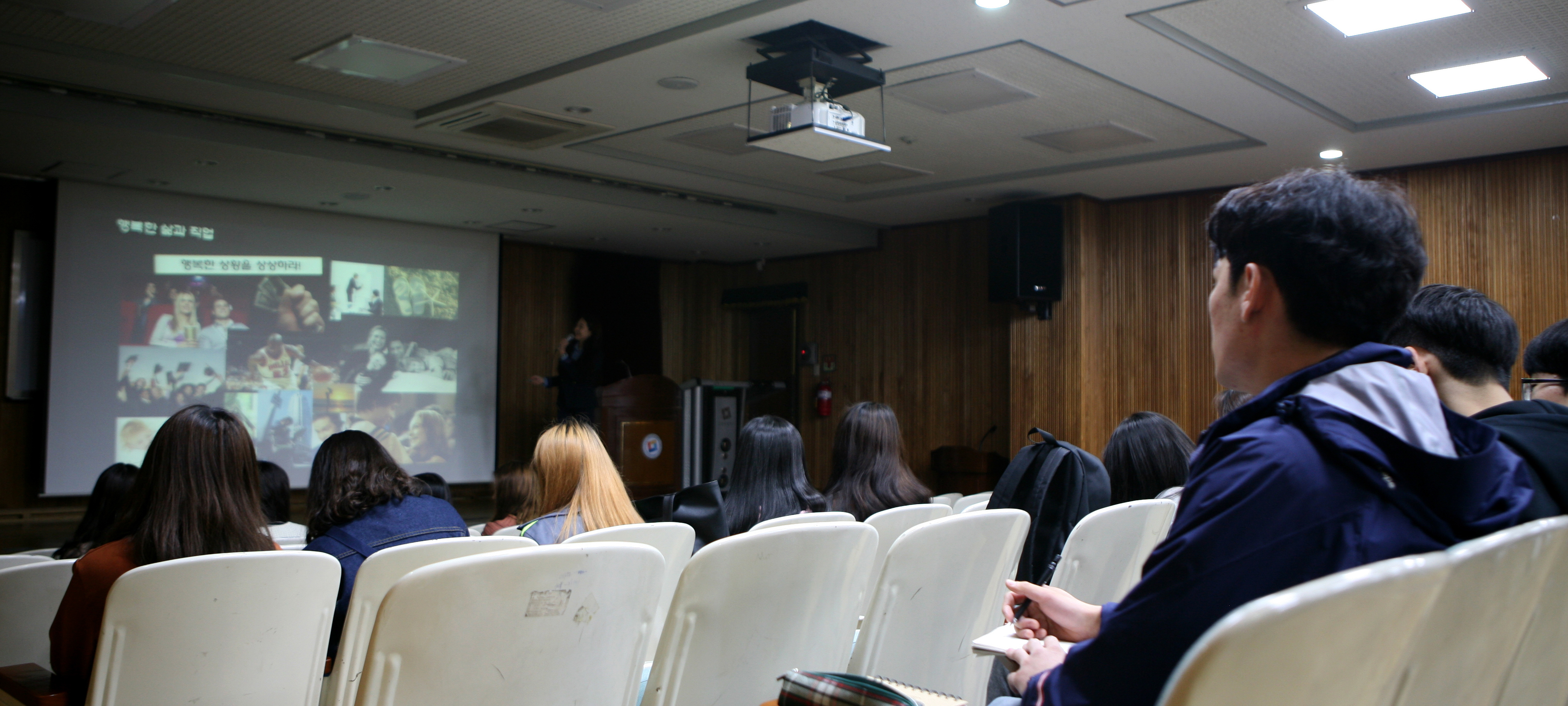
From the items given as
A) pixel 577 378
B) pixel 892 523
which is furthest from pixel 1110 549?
pixel 577 378

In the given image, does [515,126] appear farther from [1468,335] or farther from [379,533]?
[1468,335]

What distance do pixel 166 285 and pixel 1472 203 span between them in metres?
9.31

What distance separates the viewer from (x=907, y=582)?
186cm

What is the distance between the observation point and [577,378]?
9141mm

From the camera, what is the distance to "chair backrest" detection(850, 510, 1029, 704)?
72.7 inches

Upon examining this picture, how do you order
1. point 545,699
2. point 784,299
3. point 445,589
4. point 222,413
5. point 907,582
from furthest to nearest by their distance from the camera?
point 784,299 → point 222,413 → point 907,582 → point 545,699 → point 445,589

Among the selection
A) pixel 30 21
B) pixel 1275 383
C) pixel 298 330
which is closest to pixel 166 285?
pixel 298 330

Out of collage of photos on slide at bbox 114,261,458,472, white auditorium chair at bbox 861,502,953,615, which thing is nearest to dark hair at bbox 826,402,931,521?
white auditorium chair at bbox 861,502,953,615

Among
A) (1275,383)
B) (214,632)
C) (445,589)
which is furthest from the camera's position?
(214,632)

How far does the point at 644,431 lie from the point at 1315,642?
842 cm

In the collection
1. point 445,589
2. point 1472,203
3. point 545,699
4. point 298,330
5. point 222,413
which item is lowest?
point 545,699

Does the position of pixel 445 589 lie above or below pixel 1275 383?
below

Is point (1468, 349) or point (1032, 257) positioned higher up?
point (1032, 257)

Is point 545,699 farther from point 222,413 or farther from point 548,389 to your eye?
point 548,389
